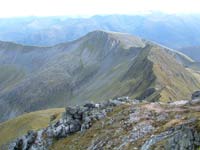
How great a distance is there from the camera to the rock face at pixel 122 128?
42.5 meters

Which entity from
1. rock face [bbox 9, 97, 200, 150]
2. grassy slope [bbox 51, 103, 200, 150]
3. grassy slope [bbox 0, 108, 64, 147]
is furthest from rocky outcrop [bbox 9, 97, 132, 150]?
grassy slope [bbox 0, 108, 64, 147]

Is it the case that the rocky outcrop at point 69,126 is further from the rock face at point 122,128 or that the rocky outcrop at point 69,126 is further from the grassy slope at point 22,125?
the grassy slope at point 22,125

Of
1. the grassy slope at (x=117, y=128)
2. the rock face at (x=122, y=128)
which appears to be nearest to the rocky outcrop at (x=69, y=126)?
the rock face at (x=122, y=128)

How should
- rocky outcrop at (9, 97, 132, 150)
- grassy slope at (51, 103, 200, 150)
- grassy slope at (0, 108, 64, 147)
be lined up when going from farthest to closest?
grassy slope at (0, 108, 64, 147) → rocky outcrop at (9, 97, 132, 150) → grassy slope at (51, 103, 200, 150)

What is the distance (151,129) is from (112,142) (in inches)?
228

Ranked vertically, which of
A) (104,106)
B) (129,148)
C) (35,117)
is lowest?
(129,148)

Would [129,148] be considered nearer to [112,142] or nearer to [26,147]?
[112,142]

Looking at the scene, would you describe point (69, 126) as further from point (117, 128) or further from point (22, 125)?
point (22, 125)

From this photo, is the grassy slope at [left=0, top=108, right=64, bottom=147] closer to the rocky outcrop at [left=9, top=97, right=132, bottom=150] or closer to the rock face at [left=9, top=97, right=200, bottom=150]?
the rocky outcrop at [left=9, top=97, right=132, bottom=150]

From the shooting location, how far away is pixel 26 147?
67.2 m

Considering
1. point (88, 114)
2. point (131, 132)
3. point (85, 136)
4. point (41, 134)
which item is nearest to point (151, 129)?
point (131, 132)

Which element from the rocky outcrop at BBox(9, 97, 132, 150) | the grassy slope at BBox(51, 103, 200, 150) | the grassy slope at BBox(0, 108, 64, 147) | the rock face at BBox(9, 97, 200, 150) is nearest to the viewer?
the rock face at BBox(9, 97, 200, 150)

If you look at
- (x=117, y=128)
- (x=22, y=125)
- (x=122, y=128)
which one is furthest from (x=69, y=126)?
(x=22, y=125)

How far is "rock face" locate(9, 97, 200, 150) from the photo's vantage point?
42.5 meters
